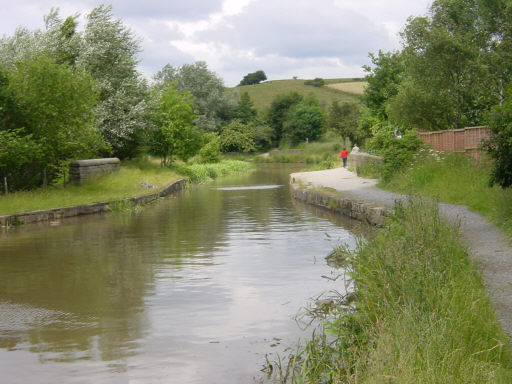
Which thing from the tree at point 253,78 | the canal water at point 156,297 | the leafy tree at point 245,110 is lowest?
the canal water at point 156,297

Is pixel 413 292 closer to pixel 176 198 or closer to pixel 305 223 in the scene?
pixel 305 223

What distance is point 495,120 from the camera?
12297mm

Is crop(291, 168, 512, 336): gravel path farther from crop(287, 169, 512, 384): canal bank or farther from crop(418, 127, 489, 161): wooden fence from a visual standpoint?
crop(418, 127, 489, 161): wooden fence

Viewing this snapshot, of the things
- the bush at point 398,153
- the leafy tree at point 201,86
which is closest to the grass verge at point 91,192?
the bush at point 398,153

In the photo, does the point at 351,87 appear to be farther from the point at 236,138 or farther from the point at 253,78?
the point at 236,138

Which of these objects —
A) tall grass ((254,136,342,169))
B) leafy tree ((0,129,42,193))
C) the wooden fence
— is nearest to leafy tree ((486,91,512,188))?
the wooden fence

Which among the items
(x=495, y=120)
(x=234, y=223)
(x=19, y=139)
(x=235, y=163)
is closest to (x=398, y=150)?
(x=234, y=223)

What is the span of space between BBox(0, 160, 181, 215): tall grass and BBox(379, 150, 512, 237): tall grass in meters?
10.3

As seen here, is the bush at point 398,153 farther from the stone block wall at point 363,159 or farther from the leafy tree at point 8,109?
the leafy tree at point 8,109

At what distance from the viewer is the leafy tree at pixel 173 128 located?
41.8 m

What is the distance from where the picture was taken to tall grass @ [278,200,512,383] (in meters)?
4.70

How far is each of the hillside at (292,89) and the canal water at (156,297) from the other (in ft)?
319

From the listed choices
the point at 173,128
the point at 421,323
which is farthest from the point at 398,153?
the point at 173,128

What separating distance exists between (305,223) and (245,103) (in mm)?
70789
